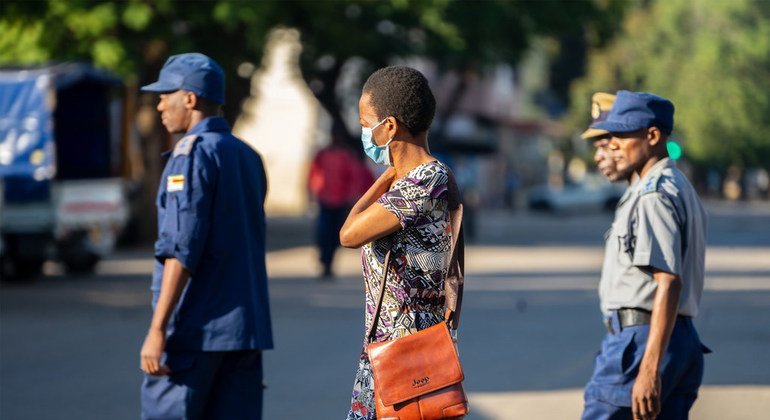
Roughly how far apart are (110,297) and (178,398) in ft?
37.6

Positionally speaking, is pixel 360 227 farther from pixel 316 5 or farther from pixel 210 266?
pixel 316 5

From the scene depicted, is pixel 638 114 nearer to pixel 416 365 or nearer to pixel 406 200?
pixel 406 200

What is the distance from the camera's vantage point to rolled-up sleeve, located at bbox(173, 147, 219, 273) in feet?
16.0

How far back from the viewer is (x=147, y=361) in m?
4.82

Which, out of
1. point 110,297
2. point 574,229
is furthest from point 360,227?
point 574,229

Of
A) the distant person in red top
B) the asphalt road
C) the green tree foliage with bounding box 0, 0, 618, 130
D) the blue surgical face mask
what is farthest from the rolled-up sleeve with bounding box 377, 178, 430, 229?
the green tree foliage with bounding box 0, 0, 618, 130

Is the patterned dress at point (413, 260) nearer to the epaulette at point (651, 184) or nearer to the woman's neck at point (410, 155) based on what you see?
the woman's neck at point (410, 155)

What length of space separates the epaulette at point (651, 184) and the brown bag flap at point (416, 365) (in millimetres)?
1018

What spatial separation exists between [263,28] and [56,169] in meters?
4.08

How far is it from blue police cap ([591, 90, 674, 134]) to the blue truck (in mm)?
12931

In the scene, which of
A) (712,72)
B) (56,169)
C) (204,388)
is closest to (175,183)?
(204,388)

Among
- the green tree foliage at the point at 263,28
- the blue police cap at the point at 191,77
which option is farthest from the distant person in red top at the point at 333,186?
the blue police cap at the point at 191,77

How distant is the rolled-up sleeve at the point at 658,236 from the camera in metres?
4.63

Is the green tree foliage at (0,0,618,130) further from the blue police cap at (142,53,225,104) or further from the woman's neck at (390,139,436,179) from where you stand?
the woman's neck at (390,139,436,179)
